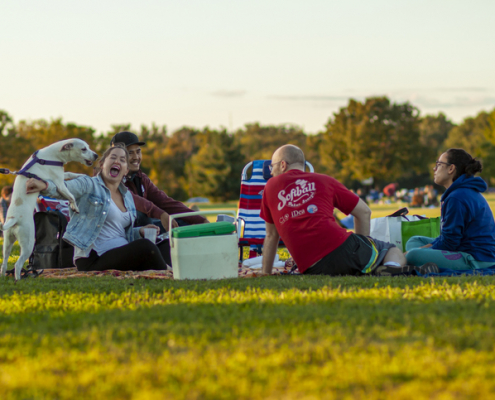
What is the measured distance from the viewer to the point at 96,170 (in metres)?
6.18

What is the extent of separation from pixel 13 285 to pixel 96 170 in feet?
5.49

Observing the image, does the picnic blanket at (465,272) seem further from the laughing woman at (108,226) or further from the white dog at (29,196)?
the white dog at (29,196)

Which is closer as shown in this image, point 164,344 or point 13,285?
point 164,344

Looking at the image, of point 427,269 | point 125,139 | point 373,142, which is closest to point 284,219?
point 427,269

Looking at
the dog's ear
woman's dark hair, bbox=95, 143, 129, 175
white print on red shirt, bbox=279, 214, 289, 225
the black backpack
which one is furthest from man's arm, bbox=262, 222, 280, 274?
the black backpack

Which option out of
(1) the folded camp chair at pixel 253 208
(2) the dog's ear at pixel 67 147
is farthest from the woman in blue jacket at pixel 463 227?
(2) the dog's ear at pixel 67 147

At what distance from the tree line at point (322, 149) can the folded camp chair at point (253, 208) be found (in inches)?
1533

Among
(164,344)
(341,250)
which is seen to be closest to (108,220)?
(341,250)

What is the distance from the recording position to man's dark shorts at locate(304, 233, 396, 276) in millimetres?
5047

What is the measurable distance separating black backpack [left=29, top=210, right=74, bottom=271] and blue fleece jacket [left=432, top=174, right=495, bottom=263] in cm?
423

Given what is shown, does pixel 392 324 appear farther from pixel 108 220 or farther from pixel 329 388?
pixel 108 220

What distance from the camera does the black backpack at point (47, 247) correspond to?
6.46 metres

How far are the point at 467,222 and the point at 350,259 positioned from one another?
1.35 m

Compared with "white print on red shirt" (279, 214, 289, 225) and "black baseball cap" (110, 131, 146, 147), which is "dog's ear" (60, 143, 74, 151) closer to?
"black baseball cap" (110, 131, 146, 147)
